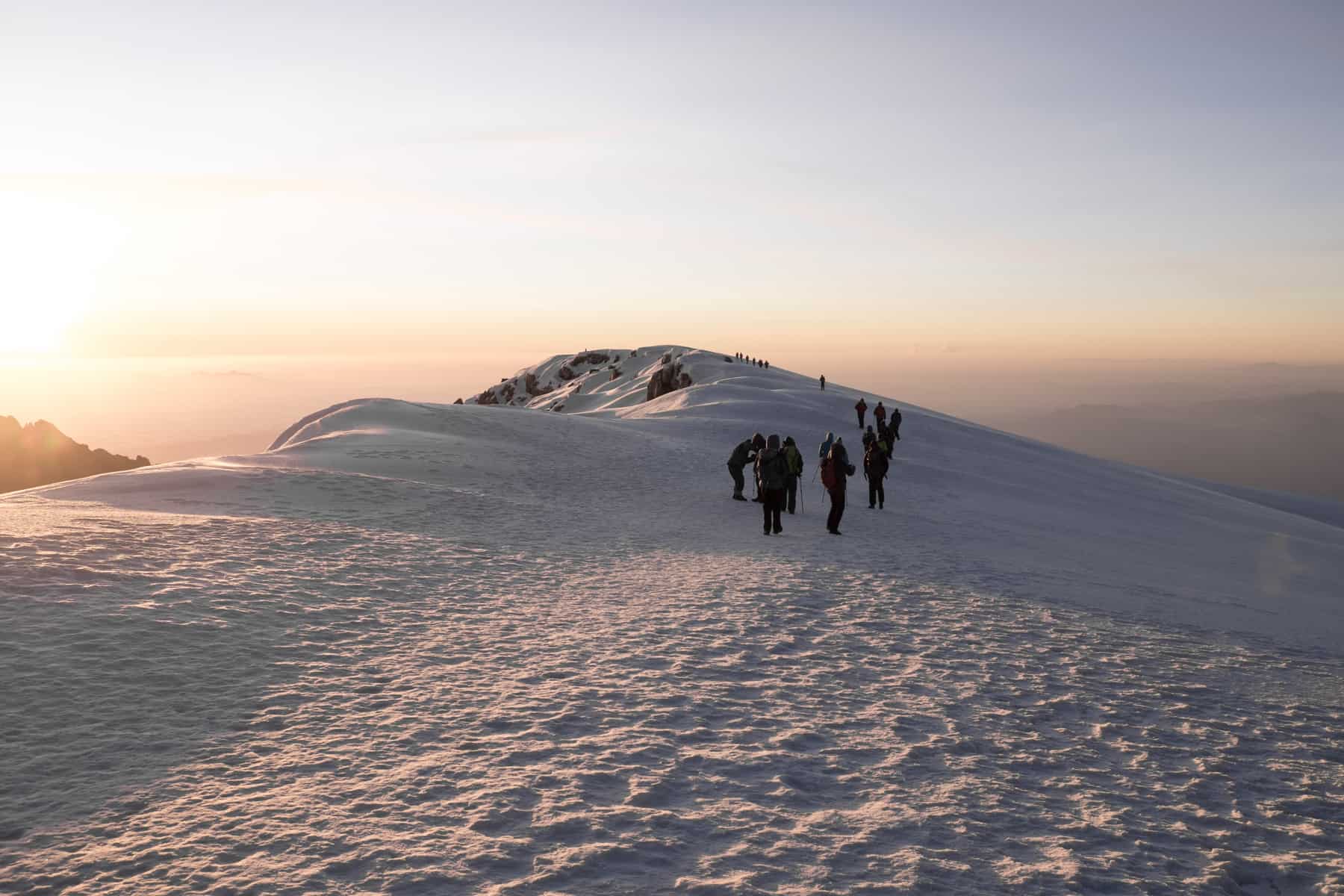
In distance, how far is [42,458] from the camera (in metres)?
56.5

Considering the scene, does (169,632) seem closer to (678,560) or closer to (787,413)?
(678,560)

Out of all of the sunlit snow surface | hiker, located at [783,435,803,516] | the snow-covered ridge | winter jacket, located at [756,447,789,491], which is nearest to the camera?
the sunlit snow surface

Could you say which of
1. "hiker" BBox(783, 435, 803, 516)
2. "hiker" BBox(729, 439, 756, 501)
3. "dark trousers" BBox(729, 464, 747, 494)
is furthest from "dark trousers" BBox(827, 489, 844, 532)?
"dark trousers" BBox(729, 464, 747, 494)

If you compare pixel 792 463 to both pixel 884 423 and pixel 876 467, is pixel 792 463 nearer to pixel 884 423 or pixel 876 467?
pixel 876 467

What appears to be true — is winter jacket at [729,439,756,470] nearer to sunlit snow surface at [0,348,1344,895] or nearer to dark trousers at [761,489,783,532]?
dark trousers at [761,489,783,532]

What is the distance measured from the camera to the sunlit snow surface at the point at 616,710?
5434mm

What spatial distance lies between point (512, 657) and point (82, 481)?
1316 centimetres

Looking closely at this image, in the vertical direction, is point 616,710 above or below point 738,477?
below

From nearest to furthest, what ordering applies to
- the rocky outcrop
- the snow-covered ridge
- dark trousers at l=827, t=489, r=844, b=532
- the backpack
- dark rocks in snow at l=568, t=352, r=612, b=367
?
dark trousers at l=827, t=489, r=844, b=532
the backpack
the snow-covered ridge
the rocky outcrop
dark rocks in snow at l=568, t=352, r=612, b=367

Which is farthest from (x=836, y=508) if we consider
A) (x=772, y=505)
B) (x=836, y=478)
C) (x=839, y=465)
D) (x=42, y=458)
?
(x=42, y=458)

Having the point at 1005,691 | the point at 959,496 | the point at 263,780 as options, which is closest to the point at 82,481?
the point at 263,780

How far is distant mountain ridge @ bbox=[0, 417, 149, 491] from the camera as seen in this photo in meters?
55.2

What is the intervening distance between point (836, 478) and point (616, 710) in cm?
1206

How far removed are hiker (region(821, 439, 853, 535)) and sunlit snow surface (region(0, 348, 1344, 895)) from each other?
1.17 meters
